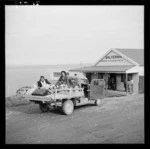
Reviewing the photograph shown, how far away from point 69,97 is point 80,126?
5.46 ft

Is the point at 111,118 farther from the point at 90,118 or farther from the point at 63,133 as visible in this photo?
the point at 63,133

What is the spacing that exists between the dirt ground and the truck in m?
0.36

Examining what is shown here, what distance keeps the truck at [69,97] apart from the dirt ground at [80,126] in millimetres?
365

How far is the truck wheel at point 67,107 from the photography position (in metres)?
8.51

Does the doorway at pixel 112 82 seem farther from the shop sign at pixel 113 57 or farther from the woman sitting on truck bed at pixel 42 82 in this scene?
the woman sitting on truck bed at pixel 42 82

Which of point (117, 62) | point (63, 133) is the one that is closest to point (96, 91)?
point (63, 133)

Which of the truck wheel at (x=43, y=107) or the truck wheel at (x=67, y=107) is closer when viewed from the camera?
the truck wheel at (x=67, y=107)

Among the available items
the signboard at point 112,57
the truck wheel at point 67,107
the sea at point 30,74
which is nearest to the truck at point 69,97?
the truck wheel at point 67,107

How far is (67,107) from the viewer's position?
8.60 m

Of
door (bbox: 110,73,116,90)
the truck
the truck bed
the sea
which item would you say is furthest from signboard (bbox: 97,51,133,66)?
the truck bed
